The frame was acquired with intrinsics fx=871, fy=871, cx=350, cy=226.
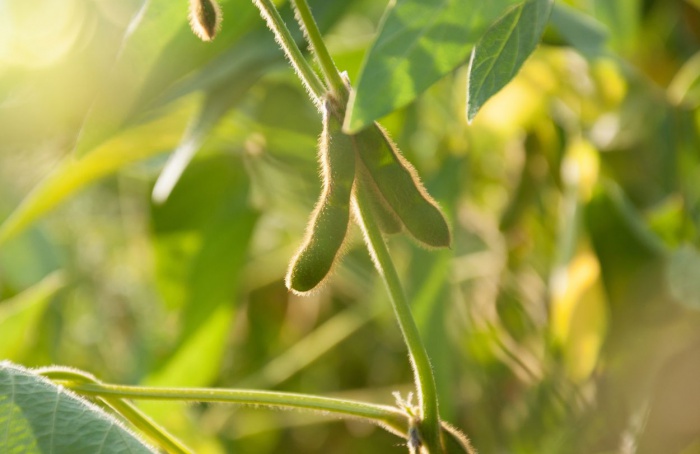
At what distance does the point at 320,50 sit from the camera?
381 millimetres

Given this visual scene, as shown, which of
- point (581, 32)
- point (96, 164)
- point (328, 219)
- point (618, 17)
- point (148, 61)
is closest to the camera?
point (328, 219)

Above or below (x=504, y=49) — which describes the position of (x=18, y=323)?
below

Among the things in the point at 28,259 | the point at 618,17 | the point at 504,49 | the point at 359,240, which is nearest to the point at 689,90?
the point at 618,17

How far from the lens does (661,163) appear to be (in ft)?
2.87

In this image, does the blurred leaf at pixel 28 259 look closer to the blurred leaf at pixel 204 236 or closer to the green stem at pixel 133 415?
the blurred leaf at pixel 204 236

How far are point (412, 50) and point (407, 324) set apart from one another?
124 millimetres

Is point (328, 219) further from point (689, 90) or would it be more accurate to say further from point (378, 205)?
point (689, 90)

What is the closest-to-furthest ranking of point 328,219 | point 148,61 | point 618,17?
point 328,219
point 148,61
point 618,17

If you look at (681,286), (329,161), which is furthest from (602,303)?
(329,161)

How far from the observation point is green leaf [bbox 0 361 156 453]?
42 centimetres

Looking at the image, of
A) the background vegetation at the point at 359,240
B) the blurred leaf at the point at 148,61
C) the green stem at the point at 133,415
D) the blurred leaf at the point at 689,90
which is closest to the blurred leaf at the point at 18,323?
Answer: the background vegetation at the point at 359,240

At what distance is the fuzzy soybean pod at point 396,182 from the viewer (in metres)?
0.39

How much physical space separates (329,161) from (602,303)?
1.52 ft

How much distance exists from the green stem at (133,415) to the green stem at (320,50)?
20 centimetres
